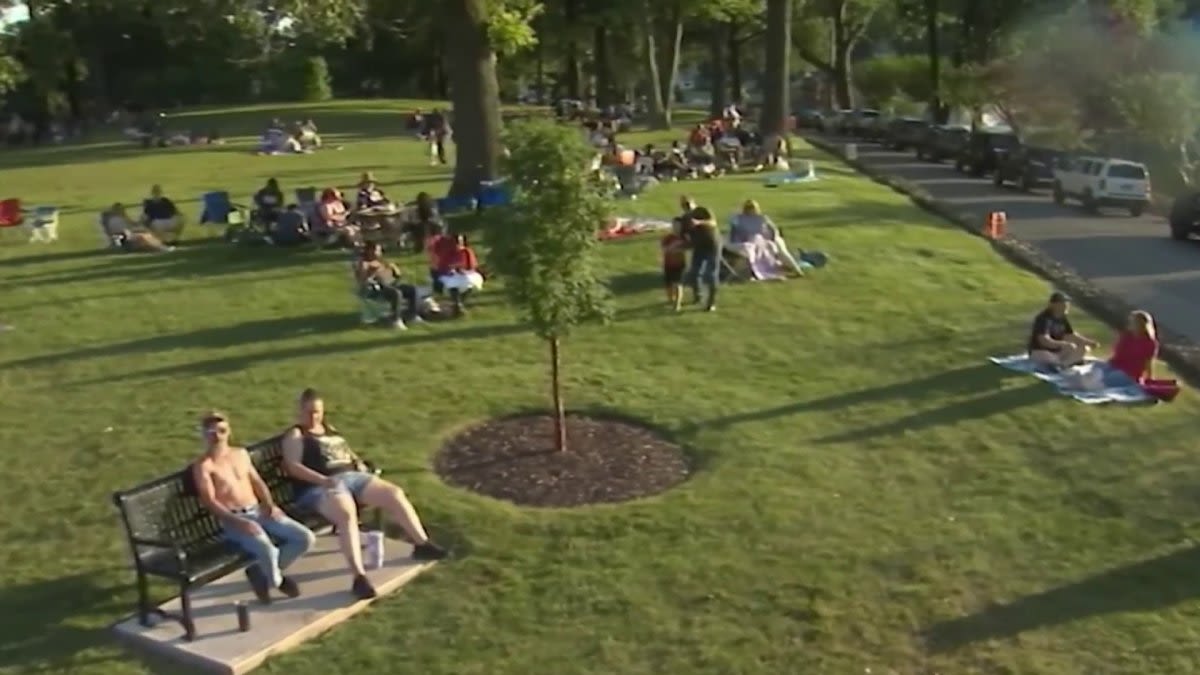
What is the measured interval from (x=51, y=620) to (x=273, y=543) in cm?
156

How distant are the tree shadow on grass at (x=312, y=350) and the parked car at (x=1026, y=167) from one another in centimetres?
2667

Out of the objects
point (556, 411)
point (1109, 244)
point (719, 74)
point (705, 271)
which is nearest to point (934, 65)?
point (719, 74)

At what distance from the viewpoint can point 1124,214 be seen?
3484cm

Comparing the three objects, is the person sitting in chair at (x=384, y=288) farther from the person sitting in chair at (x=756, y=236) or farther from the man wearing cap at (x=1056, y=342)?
the man wearing cap at (x=1056, y=342)

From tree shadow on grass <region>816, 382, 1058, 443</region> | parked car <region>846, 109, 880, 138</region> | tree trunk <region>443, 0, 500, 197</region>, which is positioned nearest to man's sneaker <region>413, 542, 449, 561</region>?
tree shadow on grass <region>816, 382, 1058, 443</region>

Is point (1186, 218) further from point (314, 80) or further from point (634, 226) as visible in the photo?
point (314, 80)

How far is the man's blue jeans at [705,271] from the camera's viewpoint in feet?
58.2

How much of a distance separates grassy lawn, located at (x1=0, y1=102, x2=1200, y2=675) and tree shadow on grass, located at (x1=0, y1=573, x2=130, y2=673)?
0.02 metres

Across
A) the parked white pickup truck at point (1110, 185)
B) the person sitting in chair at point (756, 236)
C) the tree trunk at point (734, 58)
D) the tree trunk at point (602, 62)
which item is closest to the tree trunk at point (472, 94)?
the person sitting in chair at point (756, 236)

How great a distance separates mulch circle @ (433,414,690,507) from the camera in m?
11.2

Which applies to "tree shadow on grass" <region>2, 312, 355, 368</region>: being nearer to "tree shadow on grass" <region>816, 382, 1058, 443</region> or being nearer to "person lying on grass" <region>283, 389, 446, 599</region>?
"person lying on grass" <region>283, 389, 446, 599</region>

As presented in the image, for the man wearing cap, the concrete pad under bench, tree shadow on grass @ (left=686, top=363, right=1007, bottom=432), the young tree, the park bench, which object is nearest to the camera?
the concrete pad under bench

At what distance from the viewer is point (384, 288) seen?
55.5 ft

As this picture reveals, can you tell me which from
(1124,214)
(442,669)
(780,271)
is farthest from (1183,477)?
(1124,214)
